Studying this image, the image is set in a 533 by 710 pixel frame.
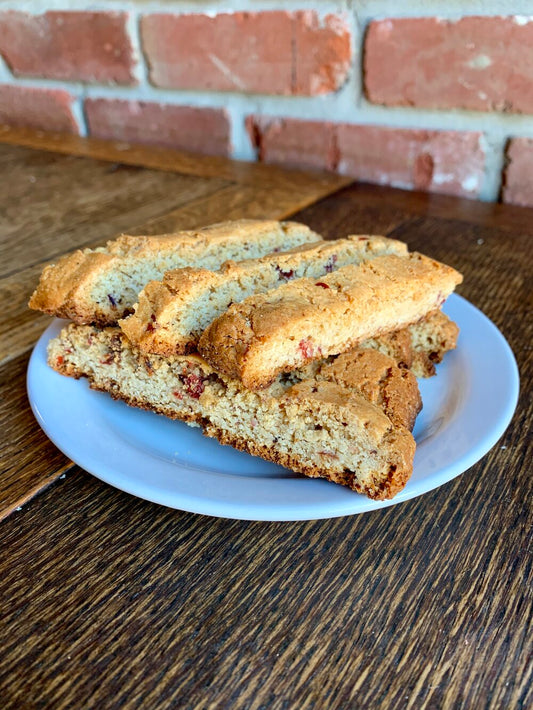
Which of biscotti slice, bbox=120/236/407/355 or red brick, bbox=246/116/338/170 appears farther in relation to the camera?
red brick, bbox=246/116/338/170

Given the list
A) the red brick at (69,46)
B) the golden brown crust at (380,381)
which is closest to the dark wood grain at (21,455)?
the golden brown crust at (380,381)

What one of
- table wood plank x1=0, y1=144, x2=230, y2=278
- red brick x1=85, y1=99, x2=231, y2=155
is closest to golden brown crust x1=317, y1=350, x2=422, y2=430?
table wood plank x1=0, y1=144, x2=230, y2=278

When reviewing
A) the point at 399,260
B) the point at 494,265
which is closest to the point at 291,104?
the point at 494,265

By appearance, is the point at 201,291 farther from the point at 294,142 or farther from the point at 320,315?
the point at 294,142

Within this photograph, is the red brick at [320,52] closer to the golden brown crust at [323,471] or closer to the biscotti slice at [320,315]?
the biscotti slice at [320,315]

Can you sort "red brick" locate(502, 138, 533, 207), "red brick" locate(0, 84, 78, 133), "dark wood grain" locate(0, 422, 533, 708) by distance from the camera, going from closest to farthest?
"dark wood grain" locate(0, 422, 533, 708) → "red brick" locate(502, 138, 533, 207) → "red brick" locate(0, 84, 78, 133)

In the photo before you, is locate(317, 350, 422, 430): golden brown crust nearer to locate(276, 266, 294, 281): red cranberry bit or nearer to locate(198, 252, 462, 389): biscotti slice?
locate(198, 252, 462, 389): biscotti slice

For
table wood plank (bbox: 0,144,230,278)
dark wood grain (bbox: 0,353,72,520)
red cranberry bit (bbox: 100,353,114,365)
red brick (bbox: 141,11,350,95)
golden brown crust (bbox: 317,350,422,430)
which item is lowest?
table wood plank (bbox: 0,144,230,278)

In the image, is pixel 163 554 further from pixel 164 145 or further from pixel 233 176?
pixel 164 145
